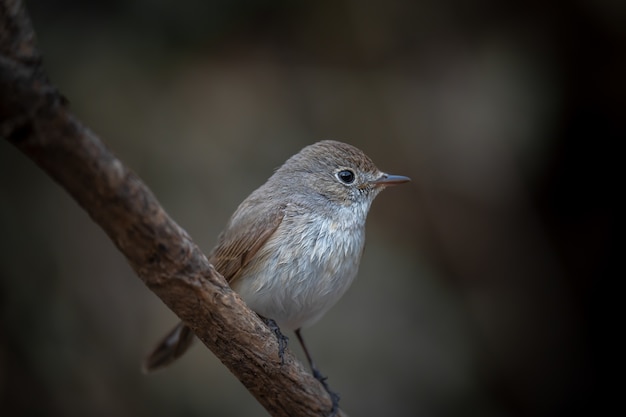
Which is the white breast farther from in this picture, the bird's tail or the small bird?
the bird's tail

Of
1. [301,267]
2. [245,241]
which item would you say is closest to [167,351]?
[245,241]

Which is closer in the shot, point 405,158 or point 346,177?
point 346,177

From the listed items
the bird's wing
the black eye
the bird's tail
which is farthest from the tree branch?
the black eye

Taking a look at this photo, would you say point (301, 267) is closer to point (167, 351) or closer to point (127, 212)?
point (167, 351)

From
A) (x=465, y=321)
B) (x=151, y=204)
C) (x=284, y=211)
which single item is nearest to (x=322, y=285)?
(x=284, y=211)

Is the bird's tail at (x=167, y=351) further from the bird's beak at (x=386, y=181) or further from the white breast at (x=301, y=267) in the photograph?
the bird's beak at (x=386, y=181)

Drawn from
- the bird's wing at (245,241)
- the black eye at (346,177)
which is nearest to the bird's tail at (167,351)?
the bird's wing at (245,241)
